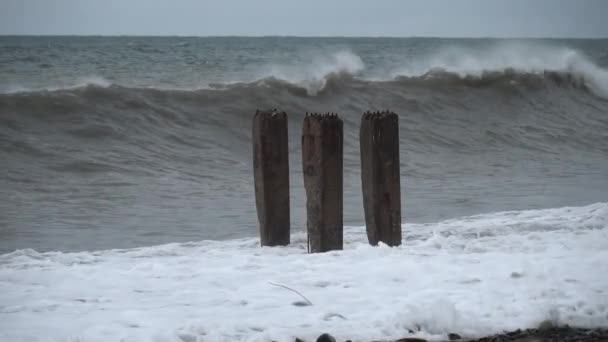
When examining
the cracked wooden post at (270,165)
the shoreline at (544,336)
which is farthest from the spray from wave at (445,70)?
the shoreline at (544,336)

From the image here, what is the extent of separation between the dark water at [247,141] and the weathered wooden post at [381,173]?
1846 millimetres

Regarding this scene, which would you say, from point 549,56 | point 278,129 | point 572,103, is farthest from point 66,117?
point 549,56

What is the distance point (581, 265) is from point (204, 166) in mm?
7297

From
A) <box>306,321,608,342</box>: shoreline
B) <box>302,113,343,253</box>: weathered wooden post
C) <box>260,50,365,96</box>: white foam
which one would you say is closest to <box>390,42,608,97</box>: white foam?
<box>260,50,365,96</box>: white foam

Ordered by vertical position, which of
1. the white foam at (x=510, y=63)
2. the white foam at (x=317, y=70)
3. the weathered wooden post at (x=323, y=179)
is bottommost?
the weathered wooden post at (x=323, y=179)

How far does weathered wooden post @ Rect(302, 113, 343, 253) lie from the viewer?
6.11 meters

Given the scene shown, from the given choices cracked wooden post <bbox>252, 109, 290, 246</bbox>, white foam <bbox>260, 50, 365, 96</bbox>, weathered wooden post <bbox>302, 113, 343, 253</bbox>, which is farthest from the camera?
white foam <bbox>260, 50, 365, 96</bbox>

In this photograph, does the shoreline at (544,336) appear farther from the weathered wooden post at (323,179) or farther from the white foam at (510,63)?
the white foam at (510,63)

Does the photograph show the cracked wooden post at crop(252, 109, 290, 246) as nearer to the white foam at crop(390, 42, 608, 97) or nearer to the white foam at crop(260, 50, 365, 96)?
the white foam at crop(260, 50, 365, 96)

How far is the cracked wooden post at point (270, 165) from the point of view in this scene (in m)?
6.37

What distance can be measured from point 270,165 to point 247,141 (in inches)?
307

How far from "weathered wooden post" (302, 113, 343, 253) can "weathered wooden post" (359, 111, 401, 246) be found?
0.21 meters

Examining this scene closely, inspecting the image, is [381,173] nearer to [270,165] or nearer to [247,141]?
[270,165]

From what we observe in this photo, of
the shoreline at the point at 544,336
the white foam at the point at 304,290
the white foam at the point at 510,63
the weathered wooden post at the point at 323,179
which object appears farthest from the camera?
the white foam at the point at 510,63
